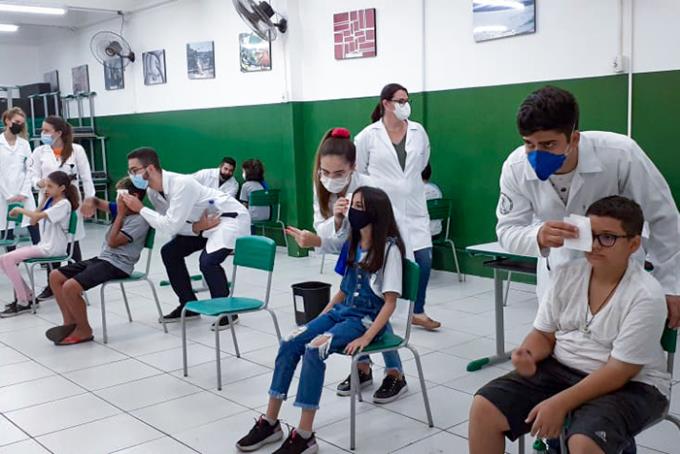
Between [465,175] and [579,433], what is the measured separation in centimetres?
432

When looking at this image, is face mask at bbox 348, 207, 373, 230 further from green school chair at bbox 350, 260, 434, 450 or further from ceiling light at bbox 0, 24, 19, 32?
ceiling light at bbox 0, 24, 19, 32

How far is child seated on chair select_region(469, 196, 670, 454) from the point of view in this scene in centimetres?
195

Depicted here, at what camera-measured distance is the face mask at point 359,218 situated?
3.01m

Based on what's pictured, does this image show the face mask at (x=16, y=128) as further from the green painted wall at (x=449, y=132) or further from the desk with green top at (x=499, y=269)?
the desk with green top at (x=499, y=269)

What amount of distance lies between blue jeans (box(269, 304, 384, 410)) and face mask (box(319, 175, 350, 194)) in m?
0.57

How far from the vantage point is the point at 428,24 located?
6.14m

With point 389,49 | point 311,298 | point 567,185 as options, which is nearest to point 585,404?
point 567,185

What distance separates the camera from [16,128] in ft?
22.1

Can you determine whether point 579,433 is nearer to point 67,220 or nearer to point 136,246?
point 136,246

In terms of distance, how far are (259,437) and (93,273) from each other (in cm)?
216

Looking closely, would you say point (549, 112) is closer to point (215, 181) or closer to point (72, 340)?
point (72, 340)

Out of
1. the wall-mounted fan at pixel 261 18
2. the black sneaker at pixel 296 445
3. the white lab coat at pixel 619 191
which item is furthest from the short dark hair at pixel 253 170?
the white lab coat at pixel 619 191

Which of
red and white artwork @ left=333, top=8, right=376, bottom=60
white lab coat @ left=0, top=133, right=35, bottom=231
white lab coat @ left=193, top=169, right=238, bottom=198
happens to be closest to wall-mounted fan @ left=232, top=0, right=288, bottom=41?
red and white artwork @ left=333, top=8, right=376, bottom=60

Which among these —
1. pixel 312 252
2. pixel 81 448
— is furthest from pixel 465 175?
pixel 81 448
